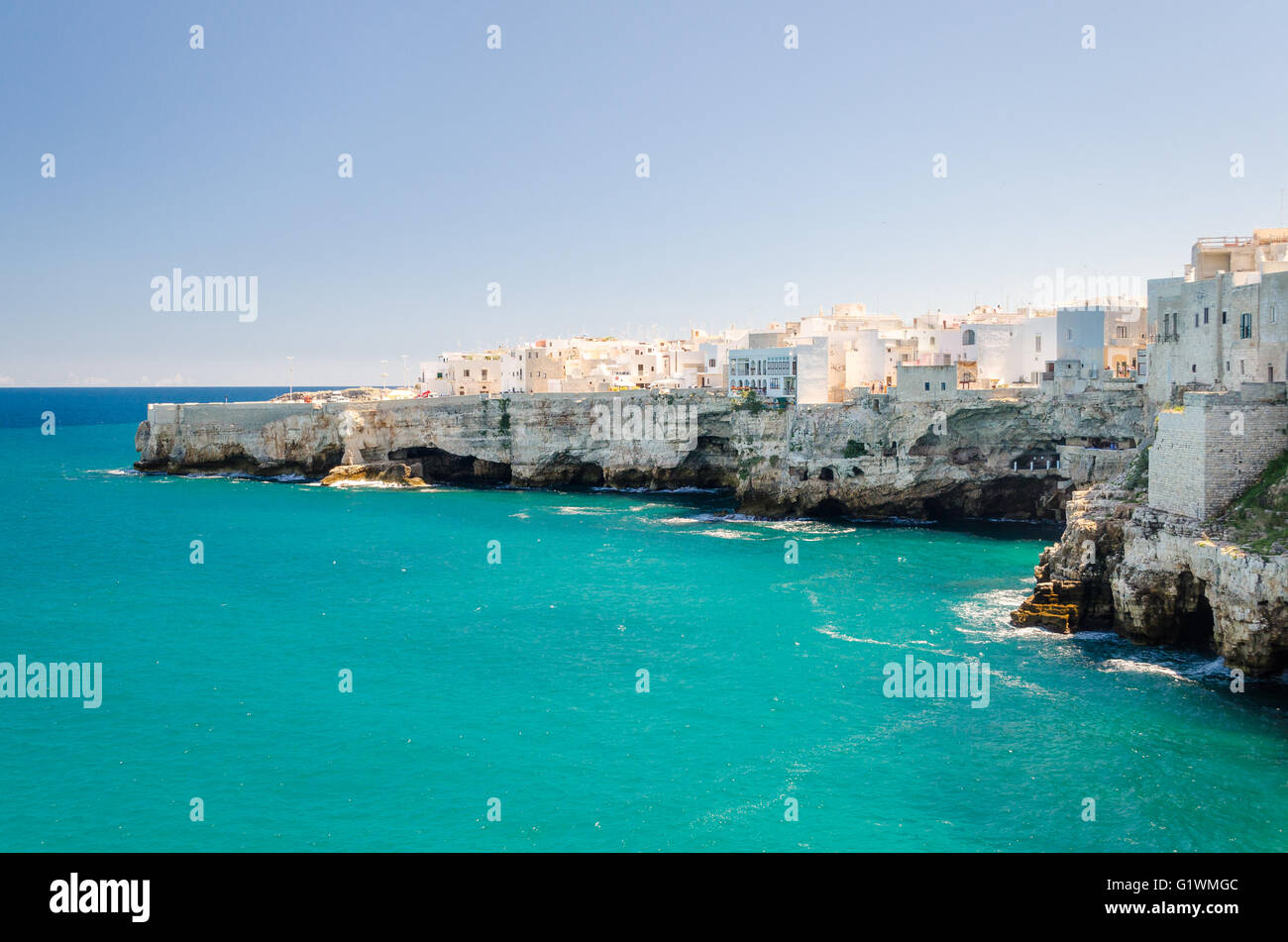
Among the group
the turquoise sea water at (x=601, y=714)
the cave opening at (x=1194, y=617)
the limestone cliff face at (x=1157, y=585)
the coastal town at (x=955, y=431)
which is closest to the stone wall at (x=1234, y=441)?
the coastal town at (x=955, y=431)

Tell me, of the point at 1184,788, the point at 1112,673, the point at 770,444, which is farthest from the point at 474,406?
the point at 1184,788

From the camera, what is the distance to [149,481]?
80000 millimetres

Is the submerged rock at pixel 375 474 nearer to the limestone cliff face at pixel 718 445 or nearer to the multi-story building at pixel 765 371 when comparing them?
the limestone cliff face at pixel 718 445

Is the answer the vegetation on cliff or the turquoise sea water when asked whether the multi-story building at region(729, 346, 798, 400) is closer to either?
the turquoise sea water

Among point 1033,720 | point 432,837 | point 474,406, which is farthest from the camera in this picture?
point 474,406

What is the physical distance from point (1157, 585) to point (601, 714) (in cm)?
1785

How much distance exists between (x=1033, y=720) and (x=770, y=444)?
126 feet

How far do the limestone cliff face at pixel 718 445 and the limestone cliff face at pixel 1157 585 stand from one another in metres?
17.3

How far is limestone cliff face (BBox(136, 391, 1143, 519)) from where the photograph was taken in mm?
56000

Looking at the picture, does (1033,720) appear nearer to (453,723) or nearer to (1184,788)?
(1184,788)

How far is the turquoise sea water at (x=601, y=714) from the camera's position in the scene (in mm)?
20281

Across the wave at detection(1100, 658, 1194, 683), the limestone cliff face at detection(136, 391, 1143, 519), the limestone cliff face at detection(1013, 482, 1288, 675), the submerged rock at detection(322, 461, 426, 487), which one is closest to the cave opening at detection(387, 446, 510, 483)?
the limestone cliff face at detection(136, 391, 1143, 519)

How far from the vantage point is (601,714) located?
26.6m

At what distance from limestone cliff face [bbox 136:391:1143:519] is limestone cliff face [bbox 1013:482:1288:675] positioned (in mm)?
17305
